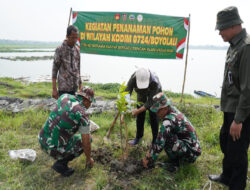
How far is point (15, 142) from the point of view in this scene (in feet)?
11.4

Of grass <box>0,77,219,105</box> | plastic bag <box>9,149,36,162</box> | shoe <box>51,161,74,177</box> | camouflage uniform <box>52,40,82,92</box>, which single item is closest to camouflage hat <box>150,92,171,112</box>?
shoe <box>51,161,74,177</box>

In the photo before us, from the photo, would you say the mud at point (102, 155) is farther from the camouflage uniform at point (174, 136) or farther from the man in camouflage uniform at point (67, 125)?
the camouflage uniform at point (174, 136)

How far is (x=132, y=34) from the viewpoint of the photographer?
5555mm

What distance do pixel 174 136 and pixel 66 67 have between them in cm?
211

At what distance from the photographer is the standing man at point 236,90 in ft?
6.01

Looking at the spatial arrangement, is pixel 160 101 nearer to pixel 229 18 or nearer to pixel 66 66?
pixel 229 18

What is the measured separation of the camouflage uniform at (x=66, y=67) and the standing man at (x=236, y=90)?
235 centimetres

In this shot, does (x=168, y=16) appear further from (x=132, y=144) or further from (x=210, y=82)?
(x=210, y=82)

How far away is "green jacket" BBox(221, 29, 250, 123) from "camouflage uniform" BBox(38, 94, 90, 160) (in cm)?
161

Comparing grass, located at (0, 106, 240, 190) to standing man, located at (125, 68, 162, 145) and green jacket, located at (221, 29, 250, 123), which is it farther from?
green jacket, located at (221, 29, 250, 123)

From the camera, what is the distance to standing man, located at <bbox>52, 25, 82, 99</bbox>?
133 inches

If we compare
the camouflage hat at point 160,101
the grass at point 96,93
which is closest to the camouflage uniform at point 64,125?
the camouflage hat at point 160,101

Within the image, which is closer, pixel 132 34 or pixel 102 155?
pixel 102 155

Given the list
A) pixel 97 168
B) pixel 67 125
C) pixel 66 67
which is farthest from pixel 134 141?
pixel 66 67
